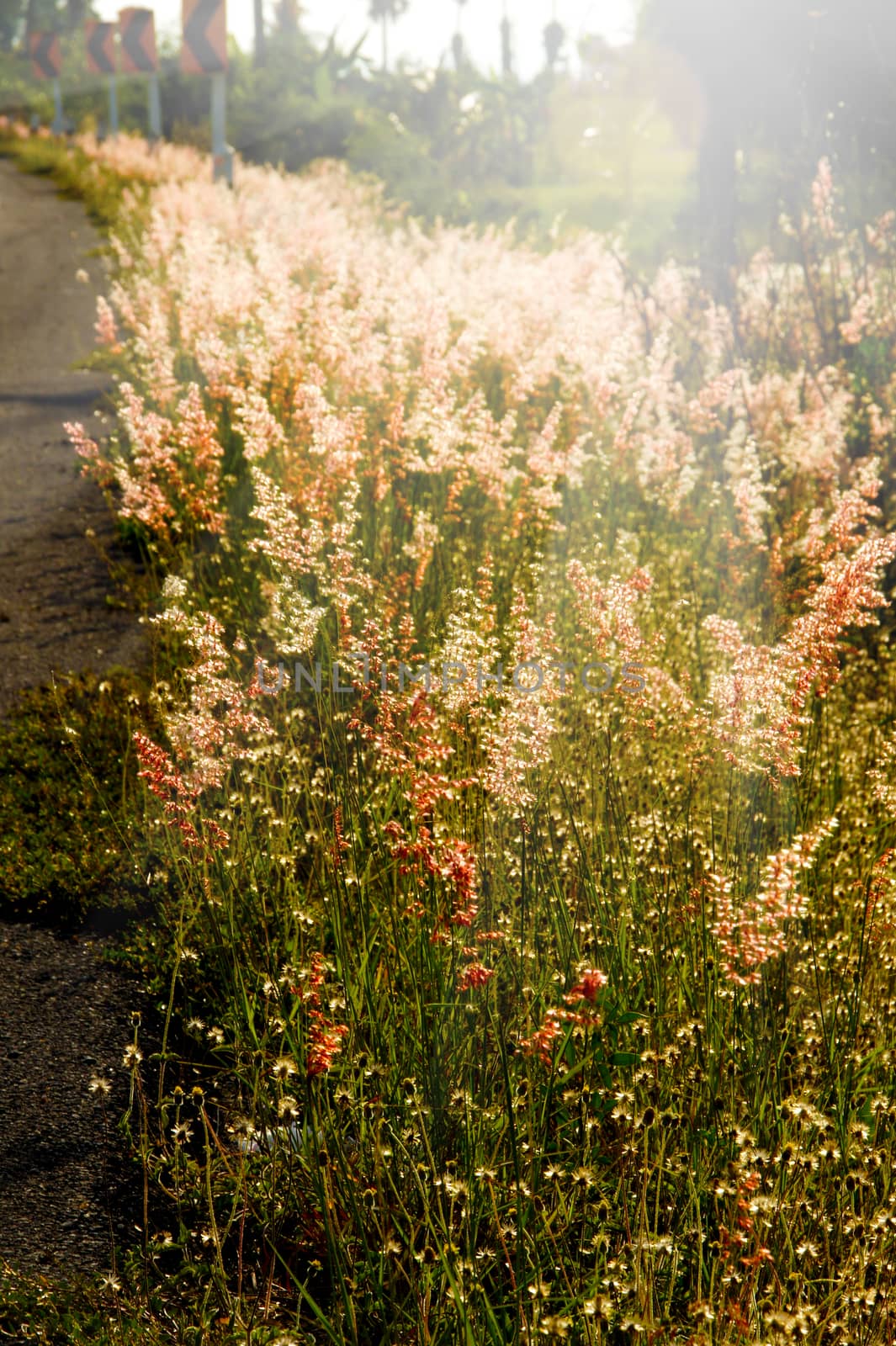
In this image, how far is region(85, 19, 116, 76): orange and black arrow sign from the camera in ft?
69.7

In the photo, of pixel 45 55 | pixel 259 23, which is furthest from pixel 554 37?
pixel 45 55

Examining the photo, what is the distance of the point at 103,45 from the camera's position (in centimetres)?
2128

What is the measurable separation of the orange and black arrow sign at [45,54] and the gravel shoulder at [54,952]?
56.5 ft

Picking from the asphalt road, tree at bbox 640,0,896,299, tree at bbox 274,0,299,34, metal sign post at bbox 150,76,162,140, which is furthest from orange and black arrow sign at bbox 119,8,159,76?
tree at bbox 274,0,299,34

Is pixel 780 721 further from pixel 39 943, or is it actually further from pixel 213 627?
pixel 39 943

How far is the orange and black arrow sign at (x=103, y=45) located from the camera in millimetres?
21250

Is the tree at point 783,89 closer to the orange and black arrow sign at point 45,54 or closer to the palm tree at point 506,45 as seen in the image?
the orange and black arrow sign at point 45,54

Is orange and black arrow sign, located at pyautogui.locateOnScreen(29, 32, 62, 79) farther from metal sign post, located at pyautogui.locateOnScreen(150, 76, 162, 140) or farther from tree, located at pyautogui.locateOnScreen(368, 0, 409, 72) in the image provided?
tree, located at pyautogui.locateOnScreen(368, 0, 409, 72)

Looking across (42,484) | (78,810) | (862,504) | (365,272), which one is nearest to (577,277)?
(365,272)

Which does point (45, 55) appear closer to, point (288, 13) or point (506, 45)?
point (288, 13)

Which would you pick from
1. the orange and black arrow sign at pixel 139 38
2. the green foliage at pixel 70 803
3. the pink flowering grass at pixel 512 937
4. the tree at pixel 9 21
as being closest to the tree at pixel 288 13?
the tree at pixel 9 21

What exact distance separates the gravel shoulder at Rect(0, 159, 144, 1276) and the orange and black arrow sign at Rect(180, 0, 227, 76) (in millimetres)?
6612

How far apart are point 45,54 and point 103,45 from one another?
444 cm

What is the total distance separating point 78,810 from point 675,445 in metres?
3.79
